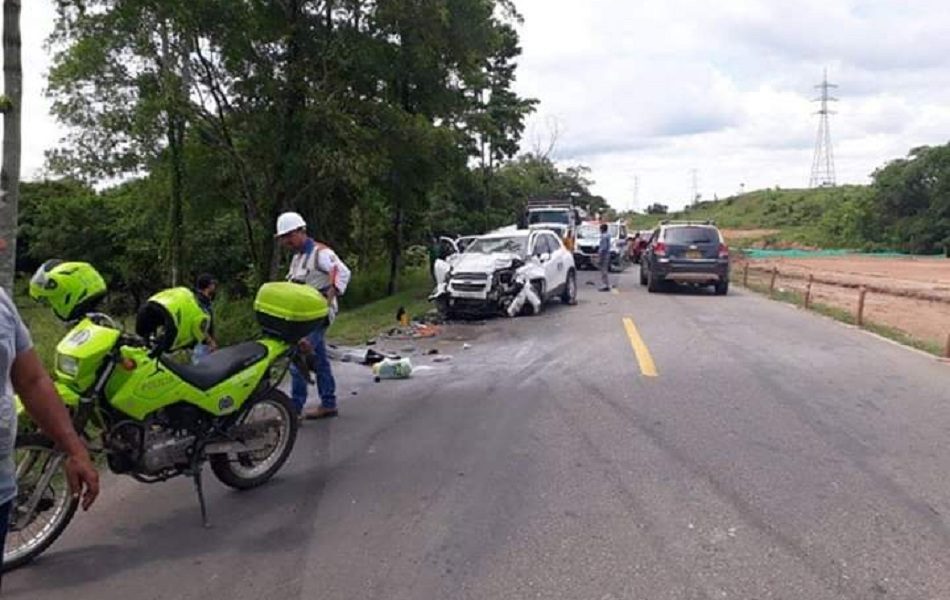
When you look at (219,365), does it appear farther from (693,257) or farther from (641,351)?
(693,257)

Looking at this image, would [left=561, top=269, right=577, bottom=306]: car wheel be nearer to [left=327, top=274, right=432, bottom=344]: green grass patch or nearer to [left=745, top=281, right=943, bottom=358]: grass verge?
[left=327, top=274, right=432, bottom=344]: green grass patch

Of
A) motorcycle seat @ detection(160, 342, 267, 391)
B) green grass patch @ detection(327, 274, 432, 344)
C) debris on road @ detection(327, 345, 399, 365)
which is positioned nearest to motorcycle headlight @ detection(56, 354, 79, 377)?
motorcycle seat @ detection(160, 342, 267, 391)

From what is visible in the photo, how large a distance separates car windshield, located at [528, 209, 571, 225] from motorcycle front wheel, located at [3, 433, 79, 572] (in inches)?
1114

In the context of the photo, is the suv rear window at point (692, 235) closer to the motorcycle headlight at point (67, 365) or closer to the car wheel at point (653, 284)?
the car wheel at point (653, 284)

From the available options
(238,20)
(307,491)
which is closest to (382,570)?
(307,491)

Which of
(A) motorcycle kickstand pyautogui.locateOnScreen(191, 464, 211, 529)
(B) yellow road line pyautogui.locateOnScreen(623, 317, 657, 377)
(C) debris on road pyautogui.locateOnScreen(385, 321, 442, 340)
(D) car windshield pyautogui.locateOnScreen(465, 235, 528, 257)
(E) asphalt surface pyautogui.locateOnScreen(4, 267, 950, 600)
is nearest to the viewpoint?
(E) asphalt surface pyautogui.locateOnScreen(4, 267, 950, 600)

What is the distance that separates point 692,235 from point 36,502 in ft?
60.3

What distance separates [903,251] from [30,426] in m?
64.3

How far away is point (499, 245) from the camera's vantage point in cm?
1789

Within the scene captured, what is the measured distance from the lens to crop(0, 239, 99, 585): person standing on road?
103 inches

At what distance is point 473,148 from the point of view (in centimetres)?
2631

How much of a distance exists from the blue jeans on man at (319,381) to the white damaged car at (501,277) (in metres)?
8.38

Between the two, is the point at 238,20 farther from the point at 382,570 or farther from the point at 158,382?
the point at 382,570

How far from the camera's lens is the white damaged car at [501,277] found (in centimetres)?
1595
